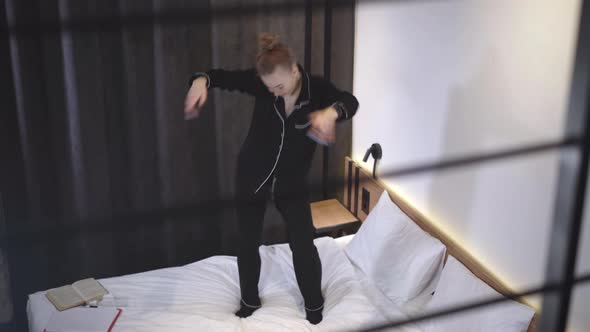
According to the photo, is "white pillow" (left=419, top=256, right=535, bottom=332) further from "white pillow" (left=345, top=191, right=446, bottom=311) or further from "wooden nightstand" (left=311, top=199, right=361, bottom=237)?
"wooden nightstand" (left=311, top=199, right=361, bottom=237)

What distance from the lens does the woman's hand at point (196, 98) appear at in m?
1.35

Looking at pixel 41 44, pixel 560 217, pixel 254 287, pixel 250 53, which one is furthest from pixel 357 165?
pixel 560 217

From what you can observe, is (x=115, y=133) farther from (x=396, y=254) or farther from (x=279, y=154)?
(x=396, y=254)

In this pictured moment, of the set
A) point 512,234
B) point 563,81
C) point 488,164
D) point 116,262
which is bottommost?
point 116,262

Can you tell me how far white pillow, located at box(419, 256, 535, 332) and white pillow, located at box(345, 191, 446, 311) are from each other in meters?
0.10

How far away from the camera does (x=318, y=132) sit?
1.03 meters

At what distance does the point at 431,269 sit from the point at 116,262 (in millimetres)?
1494

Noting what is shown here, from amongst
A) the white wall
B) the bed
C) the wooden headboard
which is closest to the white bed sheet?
the bed

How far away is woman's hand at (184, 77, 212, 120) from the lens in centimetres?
135

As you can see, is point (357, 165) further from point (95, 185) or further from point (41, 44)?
point (41, 44)

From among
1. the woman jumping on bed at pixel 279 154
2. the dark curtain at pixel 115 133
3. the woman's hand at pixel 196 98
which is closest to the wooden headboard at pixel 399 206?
the woman jumping on bed at pixel 279 154

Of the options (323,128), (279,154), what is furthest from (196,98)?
(279,154)

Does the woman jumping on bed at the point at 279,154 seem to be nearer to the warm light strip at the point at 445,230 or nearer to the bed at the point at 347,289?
the bed at the point at 347,289

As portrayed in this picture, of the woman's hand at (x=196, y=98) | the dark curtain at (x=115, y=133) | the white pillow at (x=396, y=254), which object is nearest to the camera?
the woman's hand at (x=196, y=98)
